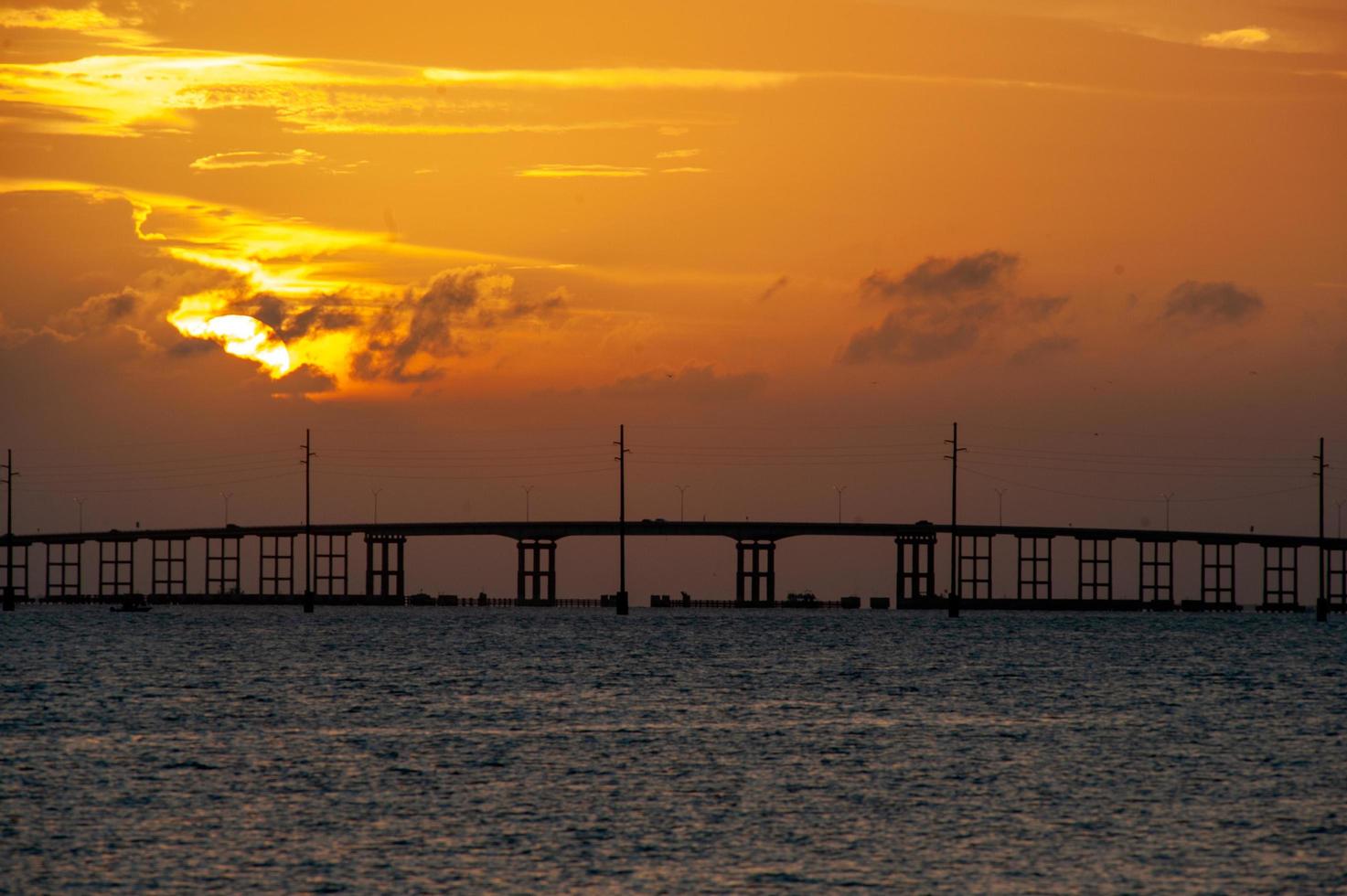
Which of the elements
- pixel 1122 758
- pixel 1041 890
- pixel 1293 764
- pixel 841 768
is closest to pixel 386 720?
pixel 841 768

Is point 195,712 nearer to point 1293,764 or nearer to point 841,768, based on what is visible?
point 841,768

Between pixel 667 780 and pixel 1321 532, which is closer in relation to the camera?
pixel 667 780

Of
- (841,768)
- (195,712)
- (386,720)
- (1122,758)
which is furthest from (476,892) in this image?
(195,712)

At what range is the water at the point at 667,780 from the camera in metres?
38.3

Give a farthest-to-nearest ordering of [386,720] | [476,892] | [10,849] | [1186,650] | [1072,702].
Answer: [1186,650], [1072,702], [386,720], [10,849], [476,892]

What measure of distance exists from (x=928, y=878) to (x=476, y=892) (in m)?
9.60

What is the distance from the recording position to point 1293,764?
56812mm

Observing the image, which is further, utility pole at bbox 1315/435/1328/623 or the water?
utility pole at bbox 1315/435/1328/623

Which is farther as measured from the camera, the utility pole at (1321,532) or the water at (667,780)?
the utility pole at (1321,532)

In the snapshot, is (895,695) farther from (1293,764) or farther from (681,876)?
(681,876)

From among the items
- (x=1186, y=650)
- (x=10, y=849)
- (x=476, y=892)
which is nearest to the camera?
(x=476, y=892)

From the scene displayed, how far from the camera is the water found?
38344 mm

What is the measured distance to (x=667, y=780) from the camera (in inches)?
2053

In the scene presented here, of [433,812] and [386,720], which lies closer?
[433,812]
